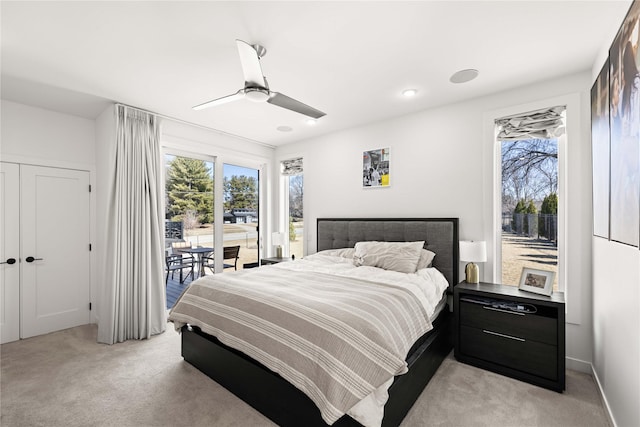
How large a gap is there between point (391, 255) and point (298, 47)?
7.31ft

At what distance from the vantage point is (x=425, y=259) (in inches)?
125

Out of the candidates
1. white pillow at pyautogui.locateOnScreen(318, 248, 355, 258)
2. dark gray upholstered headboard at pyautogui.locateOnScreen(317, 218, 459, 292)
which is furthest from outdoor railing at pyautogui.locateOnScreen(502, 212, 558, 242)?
white pillow at pyautogui.locateOnScreen(318, 248, 355, 258)

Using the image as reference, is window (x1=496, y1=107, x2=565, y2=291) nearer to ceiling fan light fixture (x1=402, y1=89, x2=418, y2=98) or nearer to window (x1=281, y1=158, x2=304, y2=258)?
ceiling fan light fixture (x1=402, y1=89, x2=418, y2=98)

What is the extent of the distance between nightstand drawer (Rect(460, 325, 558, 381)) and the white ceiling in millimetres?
2409

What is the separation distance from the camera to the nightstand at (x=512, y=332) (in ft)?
7.48

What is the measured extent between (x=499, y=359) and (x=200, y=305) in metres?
2.68

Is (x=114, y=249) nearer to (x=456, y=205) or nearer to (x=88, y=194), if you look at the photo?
(x=88, y=194)

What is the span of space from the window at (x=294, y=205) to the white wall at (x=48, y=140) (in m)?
2.81

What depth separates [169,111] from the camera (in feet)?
11.7

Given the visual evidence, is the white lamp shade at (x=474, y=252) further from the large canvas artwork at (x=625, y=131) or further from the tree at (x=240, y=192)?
the tree at (x=240, y=192)

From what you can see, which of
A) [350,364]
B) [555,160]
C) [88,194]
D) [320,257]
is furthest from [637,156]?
[88,194]

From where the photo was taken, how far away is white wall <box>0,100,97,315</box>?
324cm

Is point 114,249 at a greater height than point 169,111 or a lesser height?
lesser

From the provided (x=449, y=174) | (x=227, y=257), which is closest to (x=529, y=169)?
(x=449, y=174)
